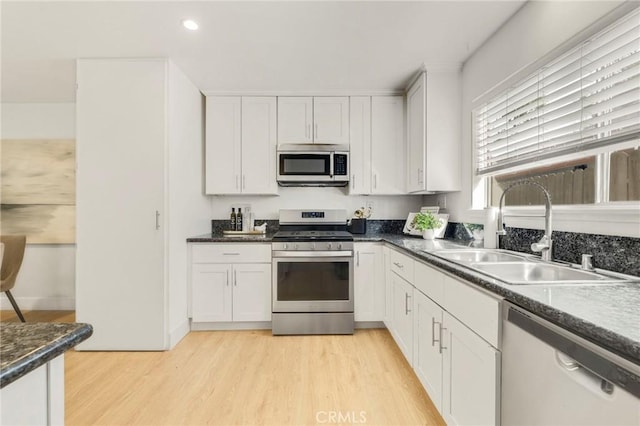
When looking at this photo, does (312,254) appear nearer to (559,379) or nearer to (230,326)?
(230,326)

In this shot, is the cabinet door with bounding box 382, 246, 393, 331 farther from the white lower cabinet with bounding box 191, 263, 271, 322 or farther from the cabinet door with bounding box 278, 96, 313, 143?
the cabinet door with bounding box 278, 96, 313, 143

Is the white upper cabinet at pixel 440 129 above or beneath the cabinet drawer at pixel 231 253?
above

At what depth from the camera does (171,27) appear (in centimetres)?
211

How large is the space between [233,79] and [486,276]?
2.74 m

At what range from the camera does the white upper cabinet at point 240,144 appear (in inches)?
126

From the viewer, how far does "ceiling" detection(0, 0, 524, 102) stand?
190cm

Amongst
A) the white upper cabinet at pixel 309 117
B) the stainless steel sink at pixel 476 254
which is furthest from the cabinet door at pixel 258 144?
the stainless steel sink at pixel 476 254

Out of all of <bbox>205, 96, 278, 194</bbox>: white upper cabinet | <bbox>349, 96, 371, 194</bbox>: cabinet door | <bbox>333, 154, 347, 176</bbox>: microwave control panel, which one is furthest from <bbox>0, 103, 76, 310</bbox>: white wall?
<bbox>349, 96, 371, 194</bbox>: cabinet door

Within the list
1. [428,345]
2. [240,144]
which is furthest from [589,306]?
[240,144]

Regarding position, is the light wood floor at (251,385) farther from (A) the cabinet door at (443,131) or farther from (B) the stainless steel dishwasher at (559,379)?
(A) the cabinet door at (443,131)

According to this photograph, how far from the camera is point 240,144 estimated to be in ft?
10.6

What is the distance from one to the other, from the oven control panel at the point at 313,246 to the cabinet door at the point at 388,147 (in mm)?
761

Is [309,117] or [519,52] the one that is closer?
[519,52]

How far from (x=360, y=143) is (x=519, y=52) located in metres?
1.60
